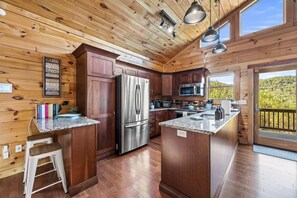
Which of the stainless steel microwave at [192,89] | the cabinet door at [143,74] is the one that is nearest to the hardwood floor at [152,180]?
the stainless steel microwave at [192,89]

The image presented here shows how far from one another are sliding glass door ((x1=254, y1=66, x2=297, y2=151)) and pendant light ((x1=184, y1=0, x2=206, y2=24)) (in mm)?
2976

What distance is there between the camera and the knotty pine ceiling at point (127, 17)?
8.27 feet

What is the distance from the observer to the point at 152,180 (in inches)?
84.1

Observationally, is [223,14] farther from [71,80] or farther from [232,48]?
[71,80]

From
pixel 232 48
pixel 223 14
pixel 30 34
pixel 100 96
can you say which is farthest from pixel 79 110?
pixel 223 14

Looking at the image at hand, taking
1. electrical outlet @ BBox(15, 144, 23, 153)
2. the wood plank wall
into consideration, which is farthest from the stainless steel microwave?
electrical outlet @ BBox(15, 144, 23, 153)

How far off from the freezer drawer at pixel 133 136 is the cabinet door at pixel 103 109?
26 centimetres

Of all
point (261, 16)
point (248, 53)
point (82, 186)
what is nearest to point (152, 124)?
point (82, 186)

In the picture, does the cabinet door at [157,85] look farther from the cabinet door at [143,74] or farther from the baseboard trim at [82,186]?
the baseboard trim at [82,186]

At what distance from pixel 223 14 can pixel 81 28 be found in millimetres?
4200

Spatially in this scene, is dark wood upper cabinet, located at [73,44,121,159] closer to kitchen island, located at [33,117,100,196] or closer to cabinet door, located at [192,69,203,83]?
kitchen island, located at [33,117,100,196]

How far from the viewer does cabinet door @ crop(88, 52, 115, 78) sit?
267cm

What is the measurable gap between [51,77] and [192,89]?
12.9 ft

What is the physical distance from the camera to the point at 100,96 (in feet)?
9.35
